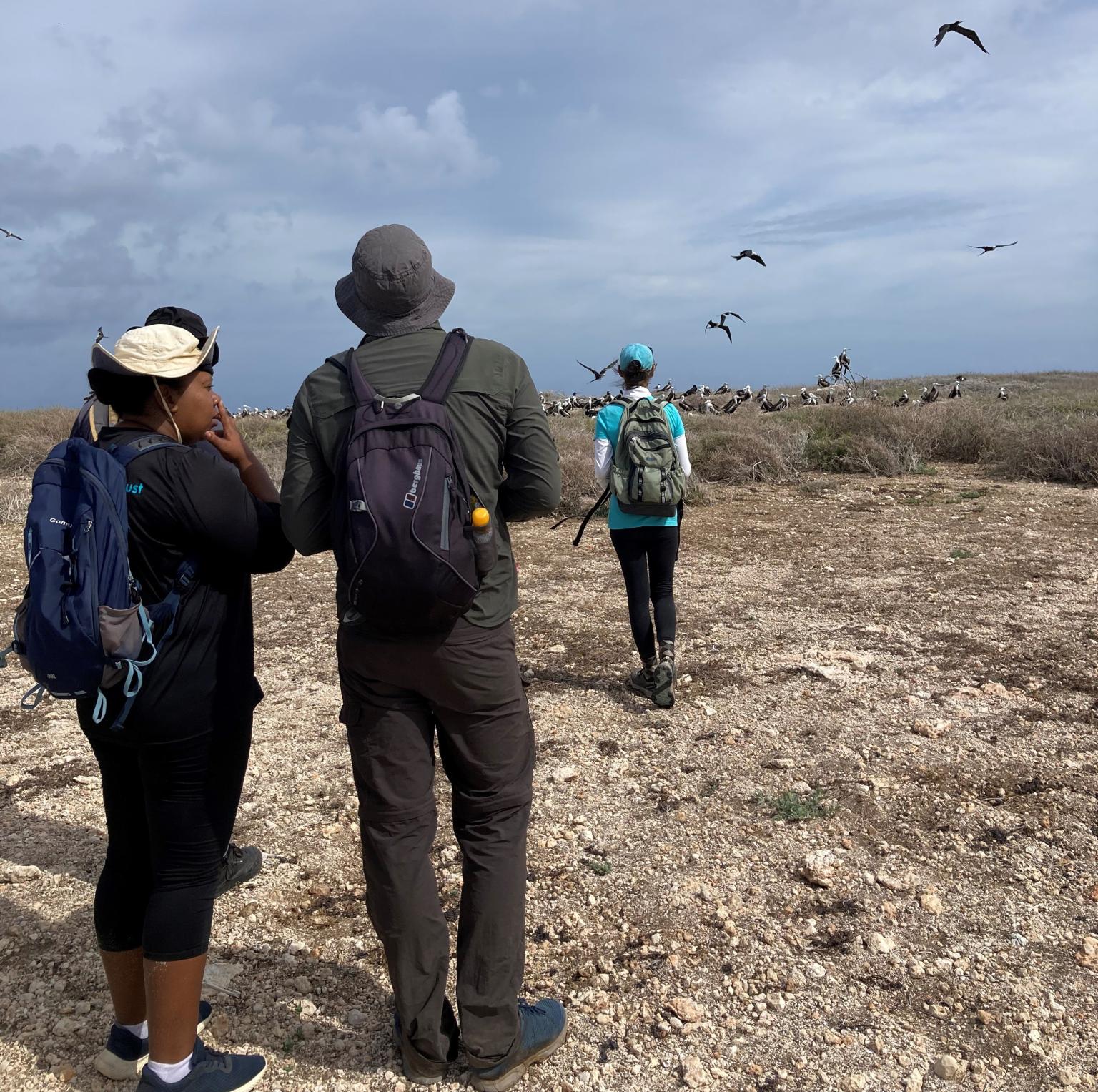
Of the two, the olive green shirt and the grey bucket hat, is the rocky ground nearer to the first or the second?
the olive green shirt

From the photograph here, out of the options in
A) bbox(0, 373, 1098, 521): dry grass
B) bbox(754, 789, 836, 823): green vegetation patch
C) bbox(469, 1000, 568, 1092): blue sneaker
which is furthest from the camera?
bbox(0, 373, 1098, 521): dry grass

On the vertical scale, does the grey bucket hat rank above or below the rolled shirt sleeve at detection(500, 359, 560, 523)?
above

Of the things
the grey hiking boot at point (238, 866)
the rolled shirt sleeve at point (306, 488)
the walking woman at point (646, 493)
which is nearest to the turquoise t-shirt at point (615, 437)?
the walking woman at point (646, 493)

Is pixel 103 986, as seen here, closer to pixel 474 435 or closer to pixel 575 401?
pixel 474 435

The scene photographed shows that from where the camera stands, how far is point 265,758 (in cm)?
402

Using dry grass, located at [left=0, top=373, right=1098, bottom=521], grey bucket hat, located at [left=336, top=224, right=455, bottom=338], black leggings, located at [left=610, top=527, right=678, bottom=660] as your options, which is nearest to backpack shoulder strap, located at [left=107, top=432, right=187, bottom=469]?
grey bucket hat, located at [left=336, top=224, right=455, bottom=338]

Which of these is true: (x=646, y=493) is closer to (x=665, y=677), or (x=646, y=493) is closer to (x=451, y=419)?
(x=665, y=677)

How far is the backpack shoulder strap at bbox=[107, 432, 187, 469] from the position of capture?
5.81 ft

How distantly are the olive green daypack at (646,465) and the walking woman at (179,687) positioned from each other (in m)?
2.30

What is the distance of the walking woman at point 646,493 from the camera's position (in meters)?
4.09

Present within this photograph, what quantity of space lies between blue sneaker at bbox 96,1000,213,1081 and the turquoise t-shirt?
2719mm

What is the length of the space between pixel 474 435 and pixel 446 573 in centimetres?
31

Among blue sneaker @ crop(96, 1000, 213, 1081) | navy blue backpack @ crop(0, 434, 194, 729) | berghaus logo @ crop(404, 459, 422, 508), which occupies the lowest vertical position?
blue sneaker @ crop(96, 1000, 213, 1081)

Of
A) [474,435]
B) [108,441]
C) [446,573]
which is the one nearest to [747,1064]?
[446,573]
